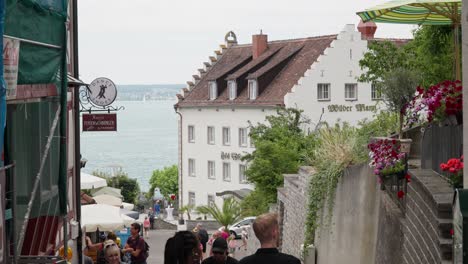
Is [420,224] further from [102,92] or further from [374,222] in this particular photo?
[102,92]

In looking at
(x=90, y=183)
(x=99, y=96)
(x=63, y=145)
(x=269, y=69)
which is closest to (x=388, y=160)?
(x=63, y=145)

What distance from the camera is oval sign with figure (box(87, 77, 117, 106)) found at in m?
28.0

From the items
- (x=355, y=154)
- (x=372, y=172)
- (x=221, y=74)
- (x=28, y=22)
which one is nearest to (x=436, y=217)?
(x=28, y=22)

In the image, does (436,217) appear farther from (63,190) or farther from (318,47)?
(318,47)

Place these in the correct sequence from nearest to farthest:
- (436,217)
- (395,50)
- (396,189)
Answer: (436,217) → (396,189) → (395,50)

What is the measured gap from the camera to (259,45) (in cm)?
7788

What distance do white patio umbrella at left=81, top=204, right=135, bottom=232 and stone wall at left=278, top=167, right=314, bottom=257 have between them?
3.89 m

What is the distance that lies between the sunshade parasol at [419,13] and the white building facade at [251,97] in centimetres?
4381

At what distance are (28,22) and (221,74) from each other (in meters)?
64.3

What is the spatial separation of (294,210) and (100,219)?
4356 millimetres

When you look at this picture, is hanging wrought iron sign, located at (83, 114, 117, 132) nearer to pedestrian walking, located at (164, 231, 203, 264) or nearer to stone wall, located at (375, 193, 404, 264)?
stone wall, located at (375, 193, 404, 264)

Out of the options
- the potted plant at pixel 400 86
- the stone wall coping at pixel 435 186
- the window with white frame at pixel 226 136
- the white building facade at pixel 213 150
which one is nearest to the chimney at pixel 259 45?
the white building facade at pixel 213 150

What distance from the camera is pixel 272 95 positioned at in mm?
70750

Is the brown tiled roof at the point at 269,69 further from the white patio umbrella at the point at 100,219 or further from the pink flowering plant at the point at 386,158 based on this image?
the pink flowering plant at the point at 386,158
